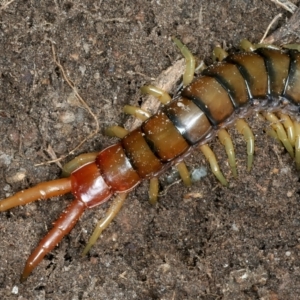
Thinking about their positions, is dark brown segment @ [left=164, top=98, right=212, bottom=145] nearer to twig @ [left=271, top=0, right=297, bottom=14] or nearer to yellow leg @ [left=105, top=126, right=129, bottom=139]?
yellow leg @ [left=105, top=126, right=129, bottom=139]

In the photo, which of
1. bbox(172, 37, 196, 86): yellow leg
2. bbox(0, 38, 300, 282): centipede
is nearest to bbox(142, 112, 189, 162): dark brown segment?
bbox(0, 38, 300, 282): centipede

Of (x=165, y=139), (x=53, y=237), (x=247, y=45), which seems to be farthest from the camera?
(x=247, y=45)

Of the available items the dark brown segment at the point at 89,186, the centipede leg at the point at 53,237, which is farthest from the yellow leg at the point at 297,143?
the centipede leg at the point at 53,237

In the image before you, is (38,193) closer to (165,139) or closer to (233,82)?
(165,139)

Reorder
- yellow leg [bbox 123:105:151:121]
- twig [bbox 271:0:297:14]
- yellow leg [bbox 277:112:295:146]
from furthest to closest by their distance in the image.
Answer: twig [bbox 271:0:297:14] → yellow leg [bbox 277:112:295:146] → yellow leg [bbox 123:105:151:121]

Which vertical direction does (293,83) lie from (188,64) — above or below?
below

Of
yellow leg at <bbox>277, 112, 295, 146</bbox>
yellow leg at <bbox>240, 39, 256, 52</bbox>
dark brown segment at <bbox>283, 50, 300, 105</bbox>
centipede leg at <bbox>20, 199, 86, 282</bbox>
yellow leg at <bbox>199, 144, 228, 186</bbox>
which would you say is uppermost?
yellow leg at <bbox>240, 39, 256, 52</bbox>

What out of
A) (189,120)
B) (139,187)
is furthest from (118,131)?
(189,120)
